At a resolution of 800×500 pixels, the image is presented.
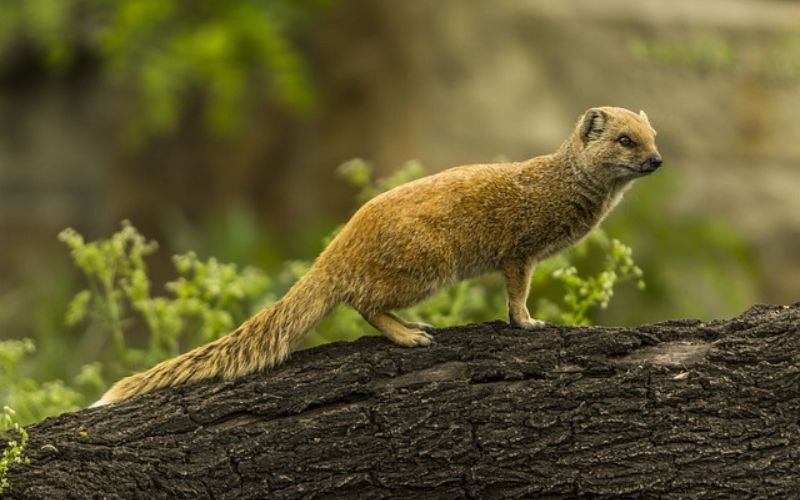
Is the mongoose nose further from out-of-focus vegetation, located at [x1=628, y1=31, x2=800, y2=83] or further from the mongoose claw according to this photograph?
out-of-focus vegetation, located at [x1=628, y1=31, x2=800, y2=83]

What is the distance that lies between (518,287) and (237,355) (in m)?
1.09

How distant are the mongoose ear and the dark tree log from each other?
0.99 m

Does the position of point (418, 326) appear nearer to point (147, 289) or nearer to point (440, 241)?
point (440, 241)

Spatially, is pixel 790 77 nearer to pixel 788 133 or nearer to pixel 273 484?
pixel 788 133

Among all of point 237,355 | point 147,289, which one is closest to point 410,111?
point 147,289

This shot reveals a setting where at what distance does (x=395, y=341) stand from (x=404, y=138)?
21.5ft

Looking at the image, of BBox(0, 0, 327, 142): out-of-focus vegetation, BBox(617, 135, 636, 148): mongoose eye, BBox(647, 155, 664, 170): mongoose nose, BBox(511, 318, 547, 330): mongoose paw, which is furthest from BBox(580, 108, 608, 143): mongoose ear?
BBox(0, 0, 327, 142): out-of-focus vegetation

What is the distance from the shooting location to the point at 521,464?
13.7 ft

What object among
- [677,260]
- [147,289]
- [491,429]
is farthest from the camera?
[677,260]

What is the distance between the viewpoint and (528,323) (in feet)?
15.8

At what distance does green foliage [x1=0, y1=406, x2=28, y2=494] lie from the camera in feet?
13.6

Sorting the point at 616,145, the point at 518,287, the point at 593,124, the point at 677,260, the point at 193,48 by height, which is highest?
the point at 193,48

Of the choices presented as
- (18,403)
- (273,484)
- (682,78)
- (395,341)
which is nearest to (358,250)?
(395,341)

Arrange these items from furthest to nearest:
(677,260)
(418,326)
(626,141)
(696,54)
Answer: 1. (677,260)
2. (696,54)
3. (626,141)
4. (418,326)
